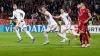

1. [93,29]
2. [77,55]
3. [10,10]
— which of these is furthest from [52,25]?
[10,10]

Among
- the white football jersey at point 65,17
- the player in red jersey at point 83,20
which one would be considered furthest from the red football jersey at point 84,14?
the white football jersey at point 65,17

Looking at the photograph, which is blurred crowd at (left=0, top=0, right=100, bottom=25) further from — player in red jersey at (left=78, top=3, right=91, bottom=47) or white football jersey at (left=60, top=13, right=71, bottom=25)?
player in red jersey at (left=78, top=3, right=91, bottom=47)

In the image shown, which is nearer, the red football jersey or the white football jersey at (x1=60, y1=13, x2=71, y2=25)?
the red football jersey

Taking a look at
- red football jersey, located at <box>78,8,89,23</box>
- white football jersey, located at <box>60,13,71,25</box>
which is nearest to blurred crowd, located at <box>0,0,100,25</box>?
white football jersey, located at <box>60,13,71,25</box>

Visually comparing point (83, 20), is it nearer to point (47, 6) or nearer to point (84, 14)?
point (84, 14)

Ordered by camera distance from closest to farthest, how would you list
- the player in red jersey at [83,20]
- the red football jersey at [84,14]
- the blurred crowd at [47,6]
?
the player in red jersey at [83,20]
the red football jersey at [84,14]
the blurred crowd at [47,6]

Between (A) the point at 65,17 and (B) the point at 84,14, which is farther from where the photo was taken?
(A) the point at 65,17

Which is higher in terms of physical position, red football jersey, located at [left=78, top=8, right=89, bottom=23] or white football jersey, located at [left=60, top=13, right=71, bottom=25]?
red football jersey, located at [left=78, top=8, right=89, bottom=23]

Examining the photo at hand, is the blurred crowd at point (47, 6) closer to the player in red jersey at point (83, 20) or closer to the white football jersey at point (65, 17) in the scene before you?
the white football jersey at point (65, 17)

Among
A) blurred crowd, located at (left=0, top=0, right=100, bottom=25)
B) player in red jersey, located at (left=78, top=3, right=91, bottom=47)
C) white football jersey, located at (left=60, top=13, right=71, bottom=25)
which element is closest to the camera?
player in red jersey, located at (left=78, top=3, right=91, bottom=47)

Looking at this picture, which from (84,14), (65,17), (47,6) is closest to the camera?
(84,14)

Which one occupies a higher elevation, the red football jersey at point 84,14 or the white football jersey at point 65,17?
the red football jersey at point 84,14

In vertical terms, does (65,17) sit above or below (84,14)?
below

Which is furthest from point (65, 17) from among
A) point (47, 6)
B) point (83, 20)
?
point (47, 6)
